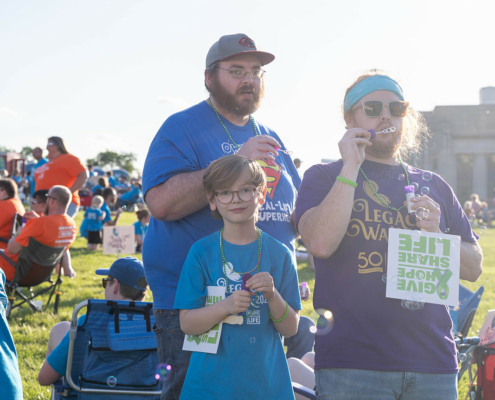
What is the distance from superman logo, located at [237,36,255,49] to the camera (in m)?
2.41

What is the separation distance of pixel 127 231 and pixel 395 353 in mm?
8415

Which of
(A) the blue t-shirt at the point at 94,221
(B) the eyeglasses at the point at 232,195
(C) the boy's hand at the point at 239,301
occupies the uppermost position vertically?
(A) the blue t-shirt at the point at 94,221

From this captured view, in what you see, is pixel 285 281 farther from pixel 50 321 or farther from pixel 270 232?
pixel 50 321

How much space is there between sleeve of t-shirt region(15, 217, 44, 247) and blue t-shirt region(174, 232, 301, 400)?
4.54 m

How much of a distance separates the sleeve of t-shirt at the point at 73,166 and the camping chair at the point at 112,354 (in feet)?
15.7

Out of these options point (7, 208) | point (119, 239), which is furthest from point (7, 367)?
point (119, 239)

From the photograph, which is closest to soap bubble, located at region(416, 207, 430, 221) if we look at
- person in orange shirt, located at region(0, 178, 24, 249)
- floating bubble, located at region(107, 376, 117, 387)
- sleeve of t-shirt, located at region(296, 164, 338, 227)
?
sleeve of t-shirt, located at region(296, 164, 338, 227)

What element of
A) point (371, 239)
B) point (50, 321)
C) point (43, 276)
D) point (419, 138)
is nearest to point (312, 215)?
point (371, 239)

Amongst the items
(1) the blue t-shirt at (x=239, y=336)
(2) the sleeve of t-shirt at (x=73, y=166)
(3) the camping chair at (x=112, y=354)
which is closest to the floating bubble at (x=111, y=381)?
(3) the camping chair at (x=112, y=354)

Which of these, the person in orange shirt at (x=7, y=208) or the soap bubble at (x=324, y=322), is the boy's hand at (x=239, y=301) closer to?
the soap bubble at (x=324, y=322)

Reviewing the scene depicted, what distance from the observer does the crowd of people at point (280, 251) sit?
1.85 metres

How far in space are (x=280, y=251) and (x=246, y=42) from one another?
3.47 ft

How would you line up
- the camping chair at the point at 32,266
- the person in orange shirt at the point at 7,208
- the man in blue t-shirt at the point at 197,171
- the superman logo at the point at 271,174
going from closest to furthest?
the man in blue t-shirt at the point at 197,171 < the superman logo at the point at 271,174 < the camping chair at the point at 32,266 < the person in orange shirt at the point at 7,208

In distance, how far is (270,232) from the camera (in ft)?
7.55
